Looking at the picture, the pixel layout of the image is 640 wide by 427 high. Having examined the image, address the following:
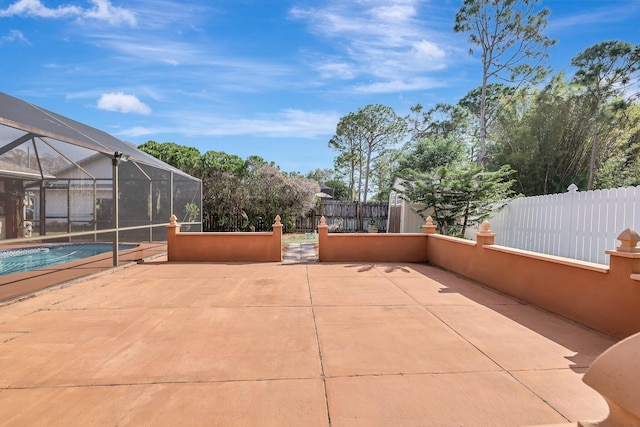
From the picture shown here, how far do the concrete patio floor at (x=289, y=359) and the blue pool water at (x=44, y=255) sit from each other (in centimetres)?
260

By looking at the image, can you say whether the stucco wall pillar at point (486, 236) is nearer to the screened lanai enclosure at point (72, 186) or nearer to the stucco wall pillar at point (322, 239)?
the stucco wall pillar at point (322, 239)

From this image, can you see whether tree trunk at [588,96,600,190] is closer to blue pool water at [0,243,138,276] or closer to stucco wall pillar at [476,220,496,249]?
stucco wall pillar at [476,220,496,249]

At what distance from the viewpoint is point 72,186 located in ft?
25.0

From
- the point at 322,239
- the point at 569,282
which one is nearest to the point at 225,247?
the point at 322,239

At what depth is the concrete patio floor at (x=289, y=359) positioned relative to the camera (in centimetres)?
210

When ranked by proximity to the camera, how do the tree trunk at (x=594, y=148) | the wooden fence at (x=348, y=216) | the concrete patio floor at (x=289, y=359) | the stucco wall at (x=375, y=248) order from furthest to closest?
the wooden fence at (x=348, y=216) < the tree trunk at (x=594, y=148) < the stucco wall at (x=375, y=248) < the concrete patio floor at (x=289, y=359)

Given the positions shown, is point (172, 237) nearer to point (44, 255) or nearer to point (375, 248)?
point (44, 255)

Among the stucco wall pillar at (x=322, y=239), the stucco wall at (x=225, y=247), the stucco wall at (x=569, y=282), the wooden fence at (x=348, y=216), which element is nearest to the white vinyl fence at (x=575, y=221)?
the stucco wall at (x=569, y=282)

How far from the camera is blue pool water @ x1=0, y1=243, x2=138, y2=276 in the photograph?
21.6 feet

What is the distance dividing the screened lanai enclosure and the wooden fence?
6.94 meters

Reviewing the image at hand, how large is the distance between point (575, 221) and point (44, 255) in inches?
457

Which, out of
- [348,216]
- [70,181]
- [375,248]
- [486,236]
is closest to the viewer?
[486,236]

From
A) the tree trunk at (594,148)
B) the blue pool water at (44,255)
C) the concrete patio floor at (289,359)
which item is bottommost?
the concrete patio floor at (289,359)

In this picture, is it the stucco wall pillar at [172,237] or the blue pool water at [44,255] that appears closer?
the blue pool water at [44,255]
